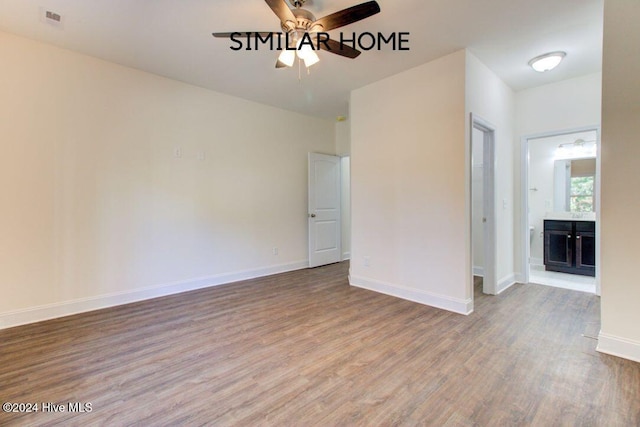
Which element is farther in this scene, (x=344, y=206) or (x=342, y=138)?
(x=344, y=206)

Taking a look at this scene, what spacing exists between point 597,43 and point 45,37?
5415mm

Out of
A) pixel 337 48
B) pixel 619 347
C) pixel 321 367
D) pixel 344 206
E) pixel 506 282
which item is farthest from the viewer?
pixel 344 206

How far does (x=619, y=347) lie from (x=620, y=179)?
4.16ft

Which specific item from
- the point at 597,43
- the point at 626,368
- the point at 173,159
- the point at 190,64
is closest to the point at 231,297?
the point at 173,159

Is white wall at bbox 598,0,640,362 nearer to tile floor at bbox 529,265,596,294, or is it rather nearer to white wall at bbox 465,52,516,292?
white wall at bbox 465,52,516,292

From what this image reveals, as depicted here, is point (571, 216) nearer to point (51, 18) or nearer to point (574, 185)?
point (574, 185)

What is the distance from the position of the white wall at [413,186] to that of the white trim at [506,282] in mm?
1070

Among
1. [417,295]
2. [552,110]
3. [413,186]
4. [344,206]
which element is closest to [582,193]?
[552,110]

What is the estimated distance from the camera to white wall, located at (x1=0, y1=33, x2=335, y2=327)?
2.83 m

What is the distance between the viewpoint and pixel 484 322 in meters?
2.84

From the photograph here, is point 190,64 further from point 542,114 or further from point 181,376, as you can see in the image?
point 542,114

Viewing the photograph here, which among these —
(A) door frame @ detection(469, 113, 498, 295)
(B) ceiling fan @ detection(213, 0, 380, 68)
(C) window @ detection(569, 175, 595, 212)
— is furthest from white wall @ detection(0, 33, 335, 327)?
(C) window @ detection(569, 175, 595, 212)

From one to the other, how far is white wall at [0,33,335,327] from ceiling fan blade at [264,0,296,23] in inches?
92.7

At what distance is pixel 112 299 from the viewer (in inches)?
130
